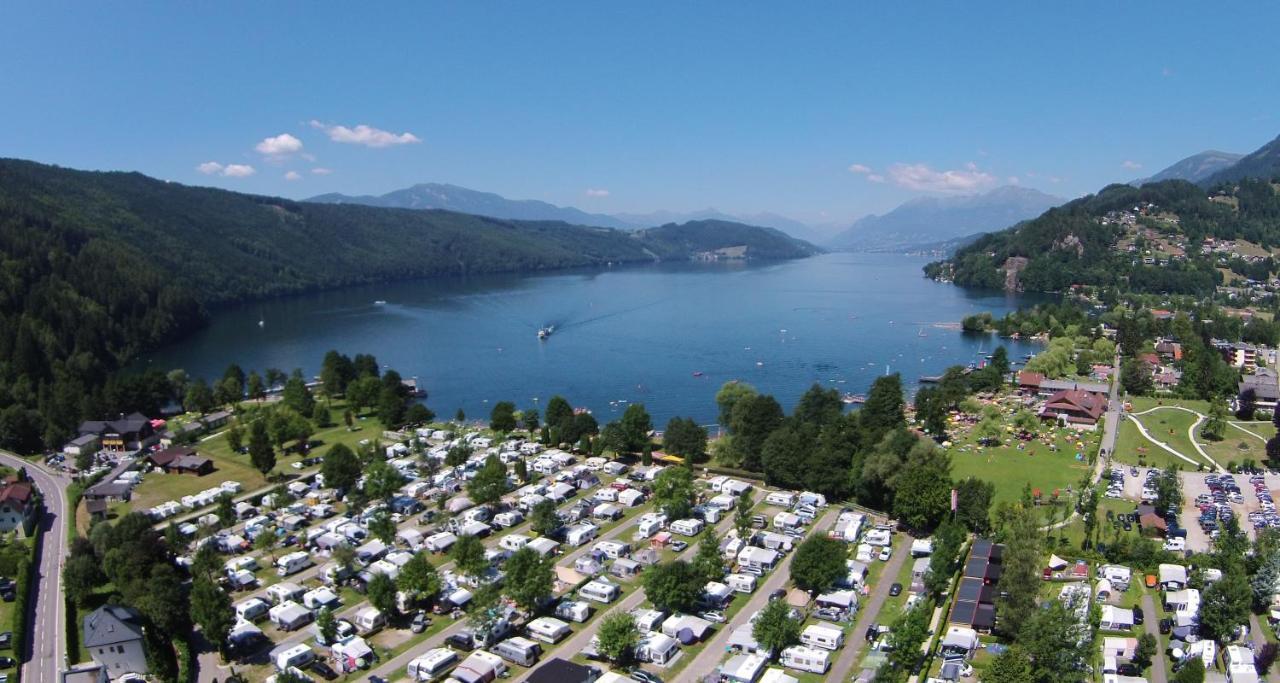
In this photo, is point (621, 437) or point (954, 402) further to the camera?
point (954, 402)

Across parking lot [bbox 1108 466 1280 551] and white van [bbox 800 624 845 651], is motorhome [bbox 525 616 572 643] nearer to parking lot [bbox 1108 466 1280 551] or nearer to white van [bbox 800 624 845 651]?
white van [bbox 800 624 845 651]

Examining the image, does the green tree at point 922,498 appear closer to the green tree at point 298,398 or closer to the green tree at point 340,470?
the green tree at point 340,470

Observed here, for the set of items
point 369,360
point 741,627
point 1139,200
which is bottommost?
point 741,627

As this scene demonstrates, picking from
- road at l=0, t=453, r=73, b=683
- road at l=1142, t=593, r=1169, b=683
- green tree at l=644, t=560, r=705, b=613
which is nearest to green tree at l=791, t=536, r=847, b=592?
green tree at l=644, t=560, r=705, b=613

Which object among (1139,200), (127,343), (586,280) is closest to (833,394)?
(127,343)

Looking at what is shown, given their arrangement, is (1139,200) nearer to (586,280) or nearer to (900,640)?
(586,280)

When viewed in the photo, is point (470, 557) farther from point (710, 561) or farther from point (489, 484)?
point (489, 484)
